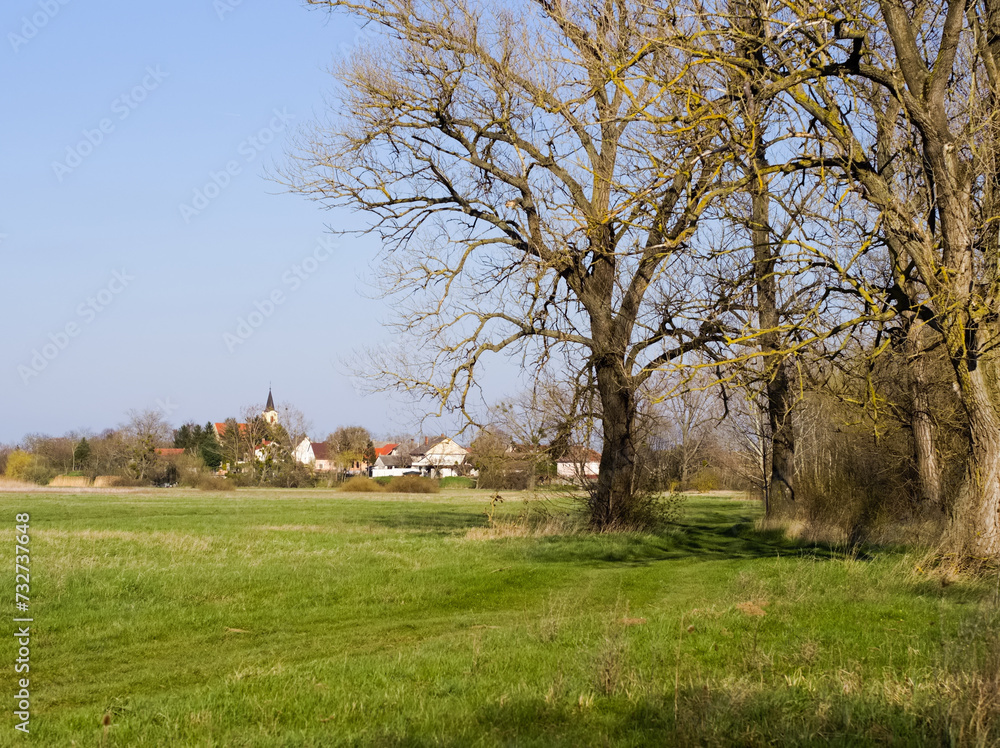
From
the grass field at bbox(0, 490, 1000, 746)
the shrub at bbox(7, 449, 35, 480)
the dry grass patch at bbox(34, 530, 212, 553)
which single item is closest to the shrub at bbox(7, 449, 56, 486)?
the shrub at bbox(7, 449, 35, 480)

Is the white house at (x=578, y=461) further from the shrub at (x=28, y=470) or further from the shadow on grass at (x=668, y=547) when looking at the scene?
the shrub at (x=28, y=470)

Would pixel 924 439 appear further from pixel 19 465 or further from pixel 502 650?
pixel 19 465

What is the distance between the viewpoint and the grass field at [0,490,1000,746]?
17.6 feet

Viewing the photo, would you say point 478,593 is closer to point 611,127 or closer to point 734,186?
point 734,186

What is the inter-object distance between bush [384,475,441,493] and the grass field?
57.3 m

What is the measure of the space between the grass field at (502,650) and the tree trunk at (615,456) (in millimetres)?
3708

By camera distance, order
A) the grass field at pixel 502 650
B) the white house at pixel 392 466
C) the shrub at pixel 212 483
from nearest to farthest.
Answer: the grass field at pixel 502 650
the shrub at pixel 212 483
the white house at pixel 392 466

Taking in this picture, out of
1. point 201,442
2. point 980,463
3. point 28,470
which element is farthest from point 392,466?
point 980,463

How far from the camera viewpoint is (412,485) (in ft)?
244

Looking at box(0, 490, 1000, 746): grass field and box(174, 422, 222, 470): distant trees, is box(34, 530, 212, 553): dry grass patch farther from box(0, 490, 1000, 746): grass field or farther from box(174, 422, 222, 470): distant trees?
box(174, 422, 222, 470): distant trees

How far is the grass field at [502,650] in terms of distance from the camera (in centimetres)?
537

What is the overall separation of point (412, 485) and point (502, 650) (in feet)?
221

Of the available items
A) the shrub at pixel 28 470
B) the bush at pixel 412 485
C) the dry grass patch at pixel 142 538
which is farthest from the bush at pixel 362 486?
the dry grass patch at pixel 142 538

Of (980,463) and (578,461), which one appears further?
(578,461)
